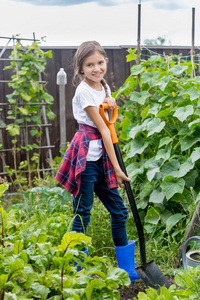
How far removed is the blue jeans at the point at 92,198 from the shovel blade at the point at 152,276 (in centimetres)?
18

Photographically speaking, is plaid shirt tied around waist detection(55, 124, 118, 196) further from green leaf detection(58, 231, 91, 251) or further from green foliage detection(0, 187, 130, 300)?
green leaf detection(58, 231, 91, 251)

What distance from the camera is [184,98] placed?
118 inches

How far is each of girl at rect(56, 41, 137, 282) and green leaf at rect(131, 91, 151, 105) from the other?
808 mm

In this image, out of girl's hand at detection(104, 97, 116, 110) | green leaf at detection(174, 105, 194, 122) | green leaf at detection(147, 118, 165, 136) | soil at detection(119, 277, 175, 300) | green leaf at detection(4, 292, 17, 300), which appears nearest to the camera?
green leaf at detection(4, 292, 17, 300)

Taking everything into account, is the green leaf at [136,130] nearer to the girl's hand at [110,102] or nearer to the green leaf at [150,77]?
the green leaf at [150,77]

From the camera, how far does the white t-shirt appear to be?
2.18 meters

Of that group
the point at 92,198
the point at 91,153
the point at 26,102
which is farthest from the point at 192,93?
the point at 26,102

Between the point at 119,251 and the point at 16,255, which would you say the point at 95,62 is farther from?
the point at 16,255

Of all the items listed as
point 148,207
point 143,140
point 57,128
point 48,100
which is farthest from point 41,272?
point 57,128

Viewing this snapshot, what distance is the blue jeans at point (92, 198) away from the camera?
220cm

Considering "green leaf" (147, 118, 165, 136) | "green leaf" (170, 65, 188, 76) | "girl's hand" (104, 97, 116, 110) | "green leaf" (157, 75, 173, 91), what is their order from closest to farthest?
"girl's hand" (104, 97, 116, 110), "green leaf" (147, 118, 165, 136), "green leaf" (157, 75, 173, 91), "green leaf" (170, 65, 188, 76)

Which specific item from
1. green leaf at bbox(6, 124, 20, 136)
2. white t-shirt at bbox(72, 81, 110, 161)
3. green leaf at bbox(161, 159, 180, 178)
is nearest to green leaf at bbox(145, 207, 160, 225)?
green leaf at bbox(161, 159, 180, 178)

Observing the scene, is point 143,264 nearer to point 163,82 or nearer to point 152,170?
point 152,170

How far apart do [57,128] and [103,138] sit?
3172 millimetres
